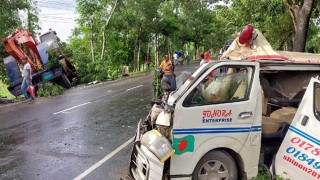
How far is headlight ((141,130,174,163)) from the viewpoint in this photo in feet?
15.1

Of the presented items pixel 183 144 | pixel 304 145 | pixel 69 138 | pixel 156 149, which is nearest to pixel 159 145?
pixel 156 149

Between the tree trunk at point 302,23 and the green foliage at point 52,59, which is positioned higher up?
the tree trunk at point 302,23

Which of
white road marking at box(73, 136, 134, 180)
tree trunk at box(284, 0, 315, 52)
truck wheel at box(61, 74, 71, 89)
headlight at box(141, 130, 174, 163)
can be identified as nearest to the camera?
headlight at box(141, 130, 174, 163)

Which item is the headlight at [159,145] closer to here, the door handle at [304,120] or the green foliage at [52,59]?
the door handle at [304,120]

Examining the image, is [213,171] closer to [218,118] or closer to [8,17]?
[218,118]

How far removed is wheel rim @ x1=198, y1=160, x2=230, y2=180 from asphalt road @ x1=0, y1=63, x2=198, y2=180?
168 centimetres

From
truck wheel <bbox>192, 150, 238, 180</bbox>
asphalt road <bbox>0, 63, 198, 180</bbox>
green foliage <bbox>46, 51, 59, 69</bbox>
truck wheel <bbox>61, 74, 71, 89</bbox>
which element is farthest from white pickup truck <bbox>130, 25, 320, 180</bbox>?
truck wheel <bbox>61, 74, 71, 89</bbox>

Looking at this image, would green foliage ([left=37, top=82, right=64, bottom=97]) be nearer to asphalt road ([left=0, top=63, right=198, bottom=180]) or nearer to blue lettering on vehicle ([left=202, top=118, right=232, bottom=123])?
asphalt road ([left=0, top=63, right=198, bottom=180])

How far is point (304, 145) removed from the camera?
504 centimetres

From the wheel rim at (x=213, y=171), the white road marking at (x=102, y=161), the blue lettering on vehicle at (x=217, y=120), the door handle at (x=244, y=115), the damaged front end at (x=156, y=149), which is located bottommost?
the white road marking at (x=102, y=161)

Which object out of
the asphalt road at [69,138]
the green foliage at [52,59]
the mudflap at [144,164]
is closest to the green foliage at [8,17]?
the green foliage at [52,59]

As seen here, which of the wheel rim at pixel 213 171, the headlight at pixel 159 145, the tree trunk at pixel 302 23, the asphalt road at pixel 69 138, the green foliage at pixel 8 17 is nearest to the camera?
the headlight at pixel 159 145

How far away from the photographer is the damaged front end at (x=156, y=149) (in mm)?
4668

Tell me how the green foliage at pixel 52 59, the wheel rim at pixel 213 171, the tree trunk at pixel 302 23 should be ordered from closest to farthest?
the wheel rim at pixel 213 171
the tree trunk at pixel 302 23
the green foliage at pixel 52 59
